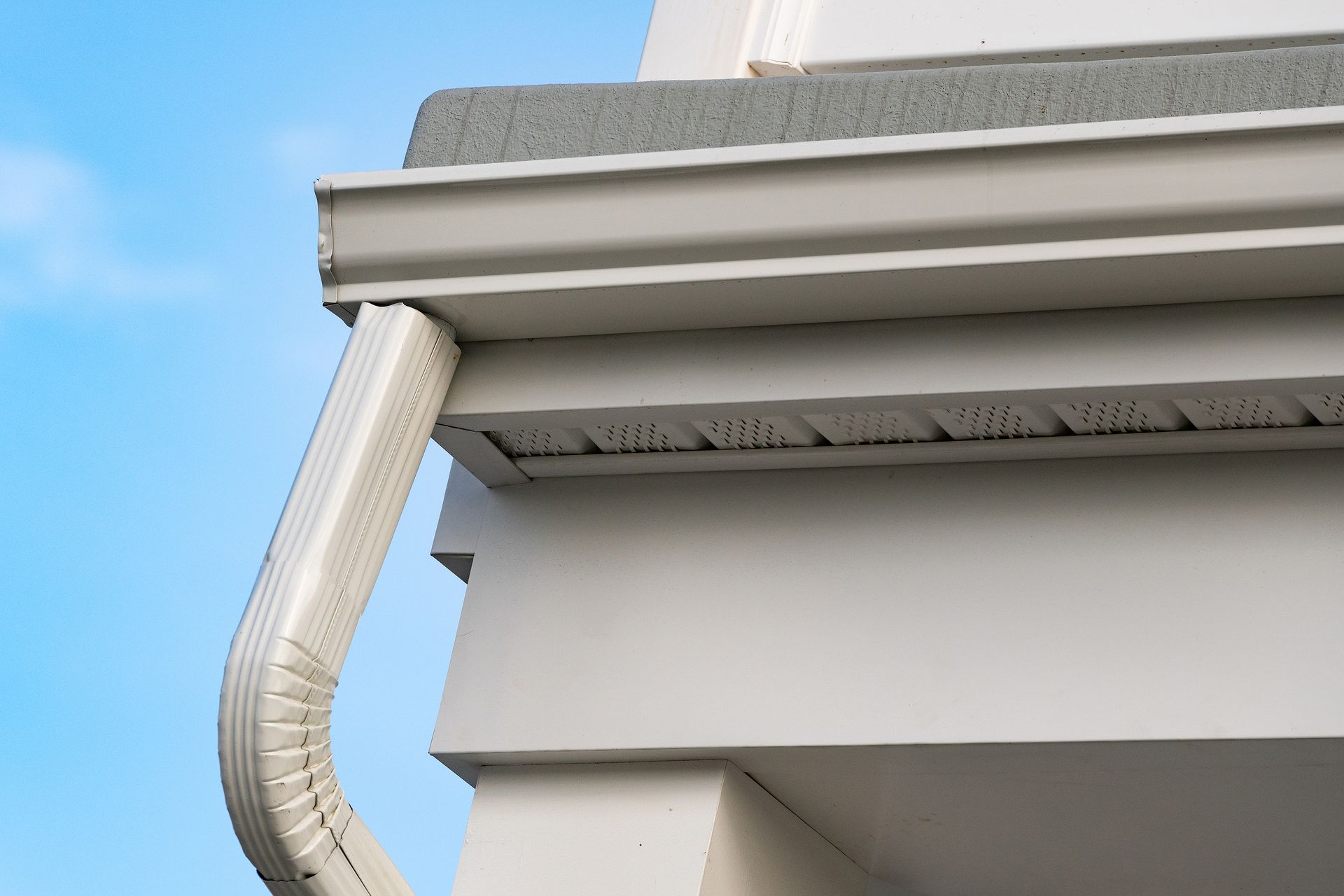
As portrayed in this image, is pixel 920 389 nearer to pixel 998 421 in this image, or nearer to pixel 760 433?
pixel 998 421

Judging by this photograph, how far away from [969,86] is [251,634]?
117 centimetres

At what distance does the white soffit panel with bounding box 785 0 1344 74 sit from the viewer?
2.31m

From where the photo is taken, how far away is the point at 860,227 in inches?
71.1

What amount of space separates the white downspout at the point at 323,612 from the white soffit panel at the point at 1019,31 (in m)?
0.92

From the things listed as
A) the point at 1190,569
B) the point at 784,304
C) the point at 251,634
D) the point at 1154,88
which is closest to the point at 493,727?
the point at 251,634

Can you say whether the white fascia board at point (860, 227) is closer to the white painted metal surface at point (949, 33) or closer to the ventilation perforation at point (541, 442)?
the ventilation perforation at point (541, 442)

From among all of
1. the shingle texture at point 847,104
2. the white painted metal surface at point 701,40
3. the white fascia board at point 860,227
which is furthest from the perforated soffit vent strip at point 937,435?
the white painted metal surface at point 701,40

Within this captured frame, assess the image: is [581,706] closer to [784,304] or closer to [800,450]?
[800,450]

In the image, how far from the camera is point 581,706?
207 cm

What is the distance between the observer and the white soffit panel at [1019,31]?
231 cm

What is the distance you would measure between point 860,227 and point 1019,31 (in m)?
0.82

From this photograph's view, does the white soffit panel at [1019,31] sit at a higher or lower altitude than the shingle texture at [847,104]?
higher

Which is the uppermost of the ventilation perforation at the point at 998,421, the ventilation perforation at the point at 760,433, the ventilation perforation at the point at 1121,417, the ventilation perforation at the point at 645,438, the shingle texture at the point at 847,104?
the shingle texture at the point at 847,104

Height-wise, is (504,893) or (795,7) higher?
(795,7)
